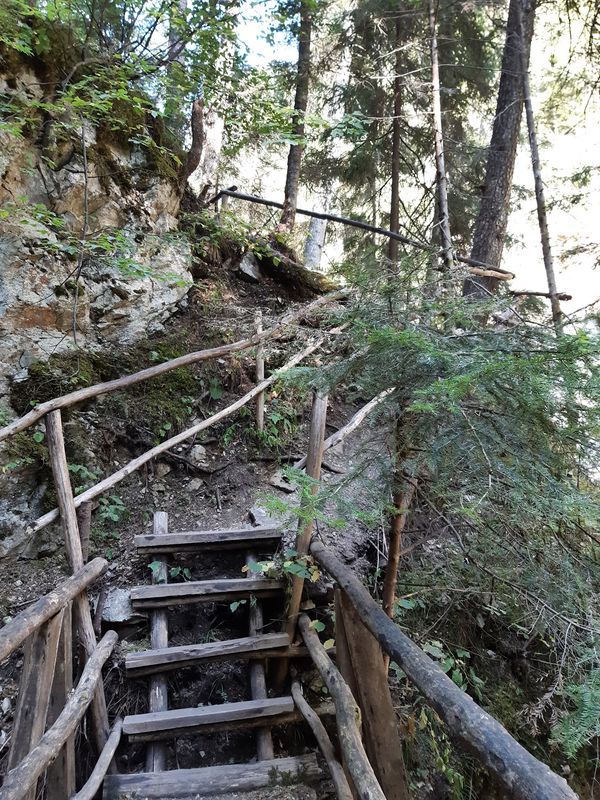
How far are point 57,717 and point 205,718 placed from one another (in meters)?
0.77

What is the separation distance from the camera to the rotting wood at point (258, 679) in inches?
102

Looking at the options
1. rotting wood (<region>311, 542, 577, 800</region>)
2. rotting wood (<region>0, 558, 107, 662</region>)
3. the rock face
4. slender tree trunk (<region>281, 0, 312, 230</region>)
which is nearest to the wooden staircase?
rotting wood (<region>0, 558, 107, 662</region>)

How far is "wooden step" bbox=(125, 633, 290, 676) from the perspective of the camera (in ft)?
8.78

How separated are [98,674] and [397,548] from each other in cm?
179

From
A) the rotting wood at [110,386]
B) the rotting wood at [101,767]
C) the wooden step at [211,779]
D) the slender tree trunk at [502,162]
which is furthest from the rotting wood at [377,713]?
the slender tree trunk at [502,162]

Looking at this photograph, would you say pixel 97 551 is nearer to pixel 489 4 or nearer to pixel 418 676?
pixel 418 676

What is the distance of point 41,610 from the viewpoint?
2031 mm

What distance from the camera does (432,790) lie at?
2604mm

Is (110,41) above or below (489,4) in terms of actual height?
below

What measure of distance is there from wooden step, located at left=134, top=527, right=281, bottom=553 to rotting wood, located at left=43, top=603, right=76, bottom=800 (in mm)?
788

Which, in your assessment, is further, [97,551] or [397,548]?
[97,551]

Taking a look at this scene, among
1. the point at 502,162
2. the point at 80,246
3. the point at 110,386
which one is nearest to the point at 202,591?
the point at 110,386

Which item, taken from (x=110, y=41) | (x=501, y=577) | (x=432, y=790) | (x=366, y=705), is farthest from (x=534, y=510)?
(x=110, y=41)

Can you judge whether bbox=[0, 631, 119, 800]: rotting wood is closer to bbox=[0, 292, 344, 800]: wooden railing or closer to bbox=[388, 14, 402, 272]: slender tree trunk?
bbox=[0, 292, 344, 800]: wooden railing
